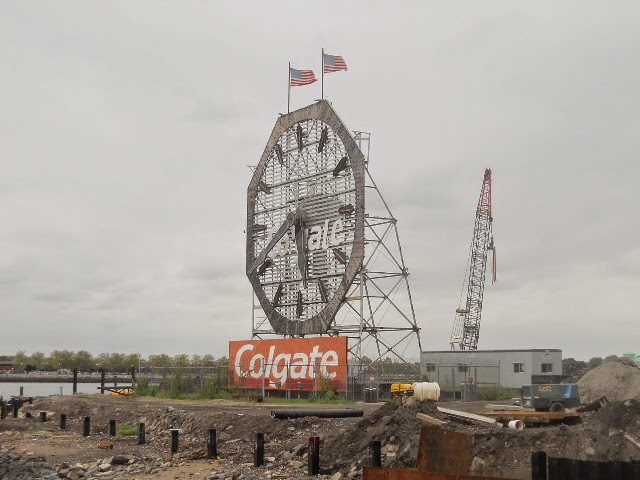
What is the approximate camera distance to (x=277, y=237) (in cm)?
6106

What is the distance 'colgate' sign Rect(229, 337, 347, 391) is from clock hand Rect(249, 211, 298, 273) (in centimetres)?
630

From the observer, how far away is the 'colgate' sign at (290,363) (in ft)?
167

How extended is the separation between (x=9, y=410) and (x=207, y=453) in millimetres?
31167

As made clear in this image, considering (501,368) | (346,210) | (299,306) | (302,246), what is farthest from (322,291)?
(501,368)

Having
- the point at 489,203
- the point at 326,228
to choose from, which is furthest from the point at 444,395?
the point at 489,203

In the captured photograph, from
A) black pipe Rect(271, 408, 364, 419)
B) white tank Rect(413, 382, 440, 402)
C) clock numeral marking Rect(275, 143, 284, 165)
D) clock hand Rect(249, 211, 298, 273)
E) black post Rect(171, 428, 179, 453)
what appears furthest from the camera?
clock numeral marking Rect(275, 143, 284, 165)

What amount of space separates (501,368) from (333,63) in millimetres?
24821

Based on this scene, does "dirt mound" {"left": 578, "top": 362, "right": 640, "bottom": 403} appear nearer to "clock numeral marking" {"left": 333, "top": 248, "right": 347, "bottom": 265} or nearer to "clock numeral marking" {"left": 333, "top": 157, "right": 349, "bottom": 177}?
"clock numeral marking" {"left": 333, "top": 248, "right": 347, "bottom": 265}

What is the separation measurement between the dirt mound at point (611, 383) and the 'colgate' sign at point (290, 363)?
16.0 metres

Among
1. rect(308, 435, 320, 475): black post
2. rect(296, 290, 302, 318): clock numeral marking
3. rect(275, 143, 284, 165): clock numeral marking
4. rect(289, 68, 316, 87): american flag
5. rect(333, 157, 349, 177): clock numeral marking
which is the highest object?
rect(289, 68, 316, 87): american flag

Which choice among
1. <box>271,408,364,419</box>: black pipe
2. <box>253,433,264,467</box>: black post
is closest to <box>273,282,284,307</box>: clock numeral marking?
<box>271,408,364,419</box>: black pipe

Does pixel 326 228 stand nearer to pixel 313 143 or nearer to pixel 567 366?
pixel 313 143

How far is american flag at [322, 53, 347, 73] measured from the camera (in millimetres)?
60062

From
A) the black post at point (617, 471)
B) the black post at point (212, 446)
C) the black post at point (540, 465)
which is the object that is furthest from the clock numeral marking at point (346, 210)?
the black post at point (617, 471)
